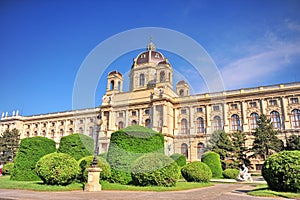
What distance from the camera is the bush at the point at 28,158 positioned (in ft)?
53.3

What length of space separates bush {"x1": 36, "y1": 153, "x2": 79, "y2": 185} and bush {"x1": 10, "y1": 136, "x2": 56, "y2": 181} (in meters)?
4.28

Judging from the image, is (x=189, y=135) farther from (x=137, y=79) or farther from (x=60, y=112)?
(x=60, y=112)

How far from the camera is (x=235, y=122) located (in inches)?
1569

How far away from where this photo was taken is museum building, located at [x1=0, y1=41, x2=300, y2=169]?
122 ft

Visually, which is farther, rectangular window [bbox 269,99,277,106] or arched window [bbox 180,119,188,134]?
arched window [bbox 180,119,188,134]

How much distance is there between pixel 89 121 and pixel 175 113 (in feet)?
62.5

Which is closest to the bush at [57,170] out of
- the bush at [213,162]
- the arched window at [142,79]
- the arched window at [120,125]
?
the bush at [213,162]

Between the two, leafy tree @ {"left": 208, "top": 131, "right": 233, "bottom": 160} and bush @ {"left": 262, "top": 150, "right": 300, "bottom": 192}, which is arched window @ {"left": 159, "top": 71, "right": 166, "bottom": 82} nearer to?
leafy tree @ {"left": 208, "top": 131, "right": 233, "bottom": 160}

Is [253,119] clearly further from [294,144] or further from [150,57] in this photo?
[150,57]

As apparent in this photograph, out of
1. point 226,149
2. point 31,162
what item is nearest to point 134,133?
point 31,162

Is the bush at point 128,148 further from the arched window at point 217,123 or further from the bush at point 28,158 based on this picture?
the arched window at point 217,123

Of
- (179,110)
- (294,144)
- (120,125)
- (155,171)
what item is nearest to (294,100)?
(294,144)

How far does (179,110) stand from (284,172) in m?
34.6

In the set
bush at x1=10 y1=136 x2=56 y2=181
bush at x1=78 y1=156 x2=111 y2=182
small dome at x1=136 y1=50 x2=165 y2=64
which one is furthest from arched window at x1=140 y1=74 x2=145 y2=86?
bush at x1=78 y1=156 x2=111 y2=182
